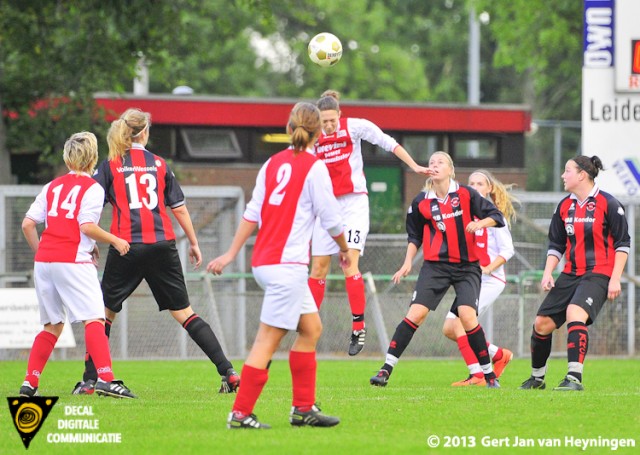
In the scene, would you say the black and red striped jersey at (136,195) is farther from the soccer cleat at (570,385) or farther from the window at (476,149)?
the window at (476,149)

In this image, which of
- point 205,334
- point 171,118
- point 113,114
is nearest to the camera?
point 205,334

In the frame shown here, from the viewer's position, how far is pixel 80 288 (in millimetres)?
9352

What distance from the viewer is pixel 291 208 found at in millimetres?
7480

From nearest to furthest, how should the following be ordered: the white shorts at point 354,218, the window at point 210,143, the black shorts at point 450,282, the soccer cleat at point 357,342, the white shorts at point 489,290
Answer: the soccer cleat at point 357,342 < the black shorts at point 450,282 < the white shorts at point 354,218 < the white shorts at point 489,290 < the window at point 210,143

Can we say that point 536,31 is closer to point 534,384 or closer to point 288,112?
point 288,112

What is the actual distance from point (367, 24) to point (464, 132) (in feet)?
87.1

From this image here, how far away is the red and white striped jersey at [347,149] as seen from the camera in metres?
11.1

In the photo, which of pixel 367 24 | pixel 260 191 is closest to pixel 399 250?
pixel 260 191

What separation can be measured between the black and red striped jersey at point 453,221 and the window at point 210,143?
14240mm

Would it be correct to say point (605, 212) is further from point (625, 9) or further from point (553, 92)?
point (553, 92)

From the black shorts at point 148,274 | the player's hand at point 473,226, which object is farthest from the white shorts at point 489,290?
the black shorts at point 148,274

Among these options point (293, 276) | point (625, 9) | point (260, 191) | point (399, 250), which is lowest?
point (399, 250)

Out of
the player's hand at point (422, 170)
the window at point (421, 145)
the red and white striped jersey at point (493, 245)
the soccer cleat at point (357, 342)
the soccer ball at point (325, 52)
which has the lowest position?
the soccer cleat at point (357, 342)

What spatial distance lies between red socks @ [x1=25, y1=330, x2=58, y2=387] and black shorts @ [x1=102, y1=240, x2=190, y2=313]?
599 millimetres
